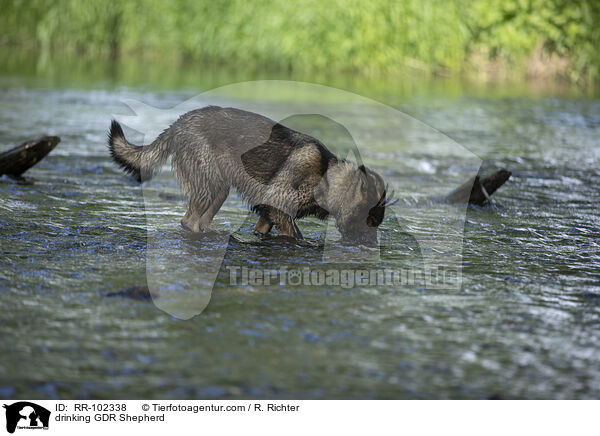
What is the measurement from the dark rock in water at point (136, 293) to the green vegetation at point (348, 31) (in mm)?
18992

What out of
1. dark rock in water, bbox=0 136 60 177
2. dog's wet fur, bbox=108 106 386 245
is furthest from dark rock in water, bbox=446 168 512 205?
dark rock in water, bbox=0 136 60 177

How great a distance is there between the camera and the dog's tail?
6.58 metres

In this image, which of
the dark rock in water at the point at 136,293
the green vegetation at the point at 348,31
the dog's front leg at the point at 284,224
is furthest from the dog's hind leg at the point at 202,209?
the green vegetation at the point at 348,31

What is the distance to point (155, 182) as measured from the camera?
912cm

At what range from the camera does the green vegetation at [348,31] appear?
2250 cm

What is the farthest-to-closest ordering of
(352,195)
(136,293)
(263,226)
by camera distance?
(263,226)
(352,195)
(136,293)

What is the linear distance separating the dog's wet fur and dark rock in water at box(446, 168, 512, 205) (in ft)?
7.20

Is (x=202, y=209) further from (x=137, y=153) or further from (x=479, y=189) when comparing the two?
(x=479, y=189)

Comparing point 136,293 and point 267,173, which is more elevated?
point 267,173

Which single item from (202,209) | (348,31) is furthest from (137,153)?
(348,31)

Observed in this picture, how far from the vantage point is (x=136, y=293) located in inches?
193

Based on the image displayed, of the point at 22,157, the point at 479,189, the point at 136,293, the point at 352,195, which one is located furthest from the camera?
the point at 22,157
